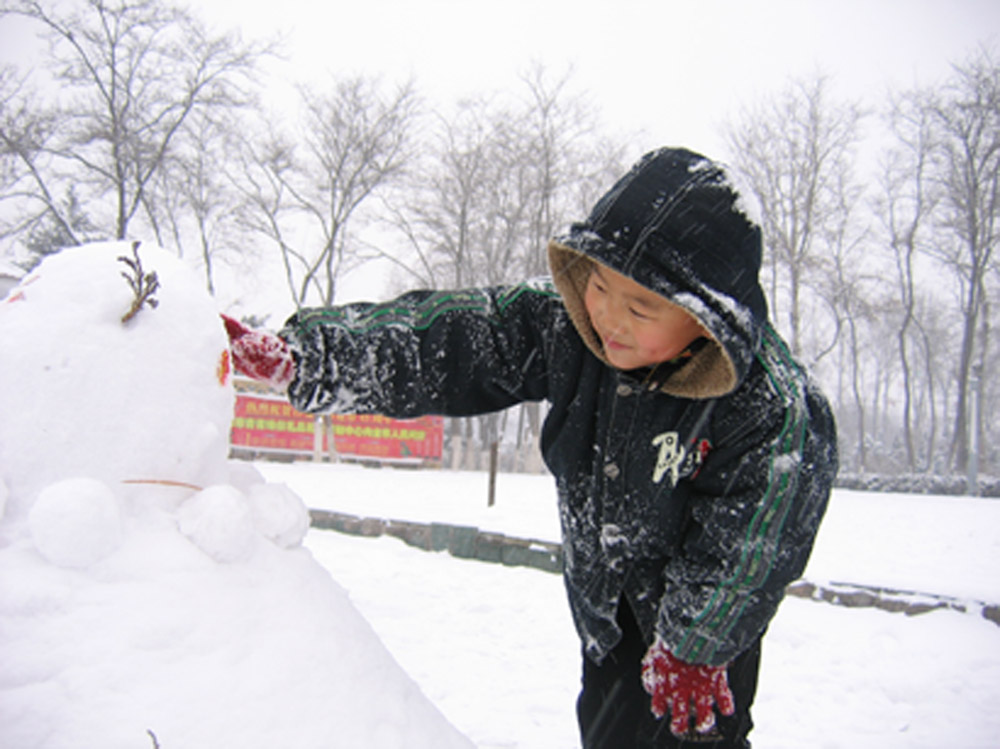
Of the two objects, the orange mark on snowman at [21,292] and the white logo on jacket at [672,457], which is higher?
the orange mark on snowman at [21,292]

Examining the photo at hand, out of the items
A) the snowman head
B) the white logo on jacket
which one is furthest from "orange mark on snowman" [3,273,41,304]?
the white logo on jacket

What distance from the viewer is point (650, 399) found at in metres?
1.72

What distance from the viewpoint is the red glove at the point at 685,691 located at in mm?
1690

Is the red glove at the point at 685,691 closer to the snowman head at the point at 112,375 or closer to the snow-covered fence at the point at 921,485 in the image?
the snowman head at the point at 112,375

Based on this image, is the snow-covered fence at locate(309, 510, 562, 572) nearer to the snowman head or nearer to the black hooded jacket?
the black hooded jacket

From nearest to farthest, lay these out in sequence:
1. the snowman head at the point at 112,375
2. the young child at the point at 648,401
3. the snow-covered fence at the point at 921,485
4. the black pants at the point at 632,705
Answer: the snowman head at the point at 112,375, the young child at the point at 648,401, the black pants at the point at 632,705, the snow-covered fence at the point at 921,485

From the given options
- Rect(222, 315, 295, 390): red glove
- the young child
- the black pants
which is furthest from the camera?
the black pants

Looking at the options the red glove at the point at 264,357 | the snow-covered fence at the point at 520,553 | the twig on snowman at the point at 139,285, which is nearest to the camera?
the twig on snowman at the point at 139,285

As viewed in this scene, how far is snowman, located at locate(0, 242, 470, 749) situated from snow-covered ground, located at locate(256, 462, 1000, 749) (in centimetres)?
189

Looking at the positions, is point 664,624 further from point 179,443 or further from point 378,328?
point 179,443

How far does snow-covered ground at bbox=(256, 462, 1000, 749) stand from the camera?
3119 millimetres

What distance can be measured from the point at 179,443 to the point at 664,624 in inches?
49.0

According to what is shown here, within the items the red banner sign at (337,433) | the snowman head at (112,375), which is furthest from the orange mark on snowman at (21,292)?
the red banner sign at (337,433)

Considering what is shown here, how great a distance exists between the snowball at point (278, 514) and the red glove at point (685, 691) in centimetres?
98
